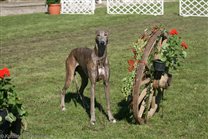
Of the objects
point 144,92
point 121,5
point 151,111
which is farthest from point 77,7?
point 144,92

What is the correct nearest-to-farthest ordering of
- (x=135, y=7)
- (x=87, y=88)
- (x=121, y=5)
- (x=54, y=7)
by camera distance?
1. (x=87, y=88)
2. (x=54, y=7)
3. (x=121, y=5)
4. (x=135, y=7)

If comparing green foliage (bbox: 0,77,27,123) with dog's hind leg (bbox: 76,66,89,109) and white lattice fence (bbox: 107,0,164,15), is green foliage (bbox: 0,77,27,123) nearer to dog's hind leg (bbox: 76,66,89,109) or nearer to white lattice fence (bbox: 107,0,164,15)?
dog's hind leg (bbox: 76,66,89,109)

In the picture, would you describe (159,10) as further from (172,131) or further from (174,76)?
(172,131)

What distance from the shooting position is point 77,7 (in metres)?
22.3

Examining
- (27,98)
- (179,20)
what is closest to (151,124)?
(27,98)

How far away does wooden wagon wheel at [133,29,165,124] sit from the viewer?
5887mm

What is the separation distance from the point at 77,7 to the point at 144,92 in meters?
16.6

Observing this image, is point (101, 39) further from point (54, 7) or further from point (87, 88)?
point (54, 7)

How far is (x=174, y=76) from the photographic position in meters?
9.41

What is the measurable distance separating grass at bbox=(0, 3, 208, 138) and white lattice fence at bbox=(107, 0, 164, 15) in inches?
62.4

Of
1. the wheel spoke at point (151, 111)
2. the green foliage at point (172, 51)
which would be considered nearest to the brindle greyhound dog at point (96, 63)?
the wheel spoke at point (151, 111)

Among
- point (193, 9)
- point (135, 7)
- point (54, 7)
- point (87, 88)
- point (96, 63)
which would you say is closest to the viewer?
point (96, 63)

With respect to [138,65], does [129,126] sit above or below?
below

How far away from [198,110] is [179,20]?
11.9 m
